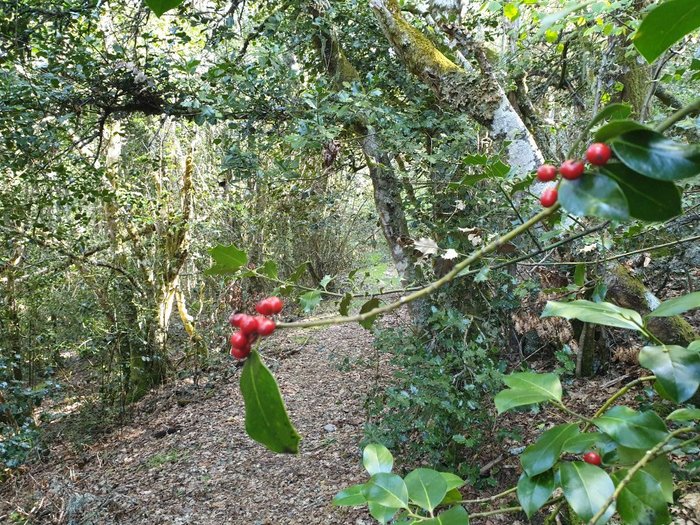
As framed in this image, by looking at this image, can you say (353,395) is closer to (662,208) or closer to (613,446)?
(613,446)

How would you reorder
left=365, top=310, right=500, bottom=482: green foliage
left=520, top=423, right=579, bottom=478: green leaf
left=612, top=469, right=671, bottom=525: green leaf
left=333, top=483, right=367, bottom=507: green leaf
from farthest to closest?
left=365, top=310, right=500, bottom=482: green foliage < left=333, top=483, right=367, bottom=507: green leaf < left=520, top=423, right=579, bottom=478: green leaf < left=612, top=469, right=671, bottom=525: green leaf

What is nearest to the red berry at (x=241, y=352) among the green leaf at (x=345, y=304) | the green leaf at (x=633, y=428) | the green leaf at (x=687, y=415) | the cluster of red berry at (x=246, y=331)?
the cluster of red berry at (x=246, y=331)

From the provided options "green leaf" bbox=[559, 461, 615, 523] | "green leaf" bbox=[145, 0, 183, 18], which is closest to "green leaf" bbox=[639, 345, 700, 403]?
Answer: "green leaf" bbox=[559, 461, 615, 523]

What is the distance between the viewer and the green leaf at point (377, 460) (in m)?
0.96

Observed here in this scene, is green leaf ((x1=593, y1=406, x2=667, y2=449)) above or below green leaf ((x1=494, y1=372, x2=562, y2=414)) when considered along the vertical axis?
below

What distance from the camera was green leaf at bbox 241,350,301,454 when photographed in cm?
46

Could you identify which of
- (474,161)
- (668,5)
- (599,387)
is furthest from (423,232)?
(668,5)

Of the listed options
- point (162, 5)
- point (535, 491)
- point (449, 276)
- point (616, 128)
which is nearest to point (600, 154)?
point (616, 128)

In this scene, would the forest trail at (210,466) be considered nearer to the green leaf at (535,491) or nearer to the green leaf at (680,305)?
the green leaf at (535,491)

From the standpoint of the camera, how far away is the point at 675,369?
595 millimetres

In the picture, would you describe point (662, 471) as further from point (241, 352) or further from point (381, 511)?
point (241, 352)

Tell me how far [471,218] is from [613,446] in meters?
1.91

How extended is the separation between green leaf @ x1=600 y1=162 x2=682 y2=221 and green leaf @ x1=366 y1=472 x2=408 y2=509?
65 centimetres

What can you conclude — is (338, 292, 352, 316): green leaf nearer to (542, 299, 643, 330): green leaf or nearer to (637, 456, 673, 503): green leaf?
(542, 299, 643, 330): green leaf
